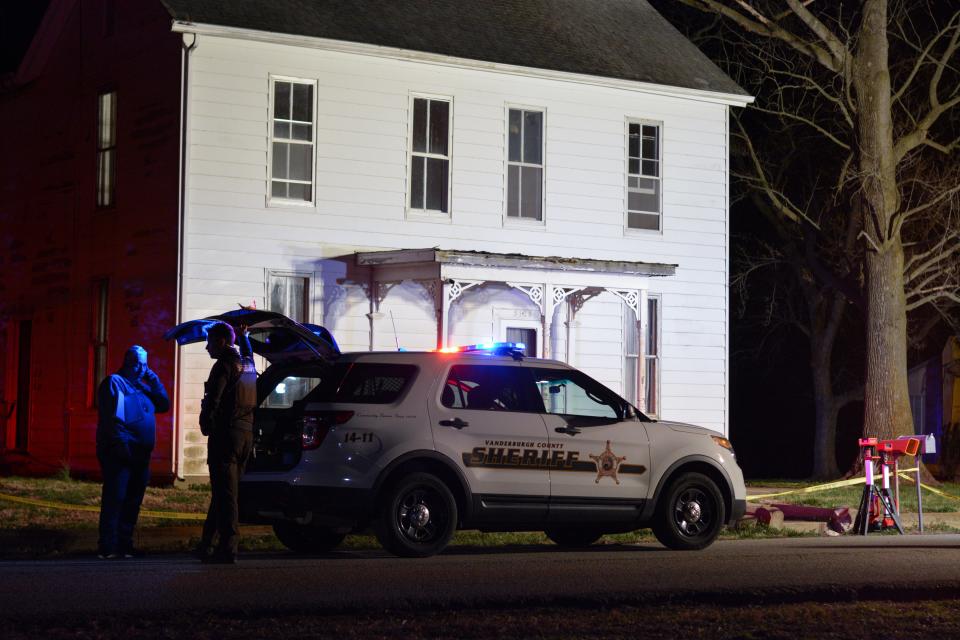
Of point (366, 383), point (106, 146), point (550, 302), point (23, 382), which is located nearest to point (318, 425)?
point (366, 383)

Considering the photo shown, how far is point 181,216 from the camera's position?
850 inches

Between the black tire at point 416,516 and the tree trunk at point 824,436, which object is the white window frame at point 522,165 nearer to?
the black tire at point 416,516

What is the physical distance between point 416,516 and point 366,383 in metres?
1.22

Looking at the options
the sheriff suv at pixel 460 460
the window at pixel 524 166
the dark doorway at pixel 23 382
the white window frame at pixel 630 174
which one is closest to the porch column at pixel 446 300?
the window at pixel 524 166

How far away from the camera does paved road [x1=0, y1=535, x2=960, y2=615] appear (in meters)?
10.3

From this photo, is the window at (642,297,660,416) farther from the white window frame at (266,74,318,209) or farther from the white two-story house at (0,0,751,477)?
the white window frame at (266,74,318,209)

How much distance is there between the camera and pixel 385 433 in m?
13.0

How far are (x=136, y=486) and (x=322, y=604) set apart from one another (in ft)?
12.7

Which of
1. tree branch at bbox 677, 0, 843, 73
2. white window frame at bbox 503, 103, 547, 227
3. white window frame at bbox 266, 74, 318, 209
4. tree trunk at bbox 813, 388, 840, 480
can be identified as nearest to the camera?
white window frame at bbox 266, 74, 318, 209

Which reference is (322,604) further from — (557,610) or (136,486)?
(136,486)

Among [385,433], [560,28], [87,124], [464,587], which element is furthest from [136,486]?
[560,28]

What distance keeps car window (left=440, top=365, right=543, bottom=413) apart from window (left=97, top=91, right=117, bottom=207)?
11717 mm

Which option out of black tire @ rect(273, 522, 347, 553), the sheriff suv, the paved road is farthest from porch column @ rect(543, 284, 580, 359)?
black tire @ rect(273, 522, 347, 553)

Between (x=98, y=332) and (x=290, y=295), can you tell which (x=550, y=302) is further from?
(x=98, y=332)
